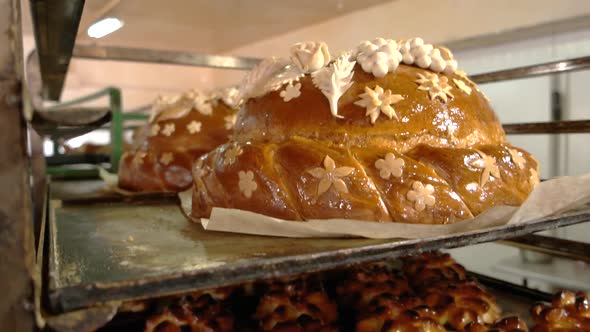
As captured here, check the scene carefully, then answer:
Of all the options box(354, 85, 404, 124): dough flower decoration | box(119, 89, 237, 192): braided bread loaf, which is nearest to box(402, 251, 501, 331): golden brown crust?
box(354, 85, 404, 124): dough flower decoration

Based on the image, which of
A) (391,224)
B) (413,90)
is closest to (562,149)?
(413,90)

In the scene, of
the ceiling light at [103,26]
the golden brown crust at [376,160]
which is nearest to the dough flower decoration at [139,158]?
the ceiling light at [103,26]

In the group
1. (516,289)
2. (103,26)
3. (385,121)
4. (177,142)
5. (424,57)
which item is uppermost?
(103,26)

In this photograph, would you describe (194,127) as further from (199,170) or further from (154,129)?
(199,170)

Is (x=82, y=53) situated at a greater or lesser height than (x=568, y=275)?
greater

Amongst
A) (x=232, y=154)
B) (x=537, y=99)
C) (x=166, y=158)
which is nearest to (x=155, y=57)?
(x=166, y=158)

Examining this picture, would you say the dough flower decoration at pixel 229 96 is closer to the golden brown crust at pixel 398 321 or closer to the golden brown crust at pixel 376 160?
the golden brown crust at pixel 376 160

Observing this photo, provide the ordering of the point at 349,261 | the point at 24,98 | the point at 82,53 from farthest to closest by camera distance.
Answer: the point at 82,53
the point at 349,261
the point at 24,98

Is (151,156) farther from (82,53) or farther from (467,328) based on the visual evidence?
(467,328)
